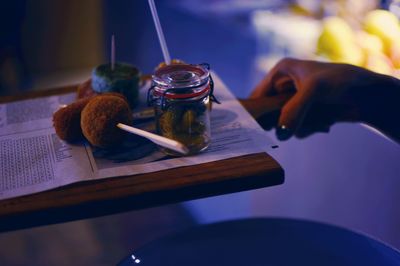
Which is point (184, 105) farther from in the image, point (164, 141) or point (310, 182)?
point (310, 182)

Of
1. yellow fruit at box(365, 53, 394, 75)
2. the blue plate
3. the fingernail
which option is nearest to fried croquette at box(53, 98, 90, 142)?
the blue plate

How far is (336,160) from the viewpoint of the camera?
2.96 feet

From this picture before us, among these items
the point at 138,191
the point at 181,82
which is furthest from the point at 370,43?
the point at 138,191

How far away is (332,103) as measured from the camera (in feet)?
2.43

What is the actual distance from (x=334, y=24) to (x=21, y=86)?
79.8 inches

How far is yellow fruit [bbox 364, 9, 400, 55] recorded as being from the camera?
86 cm

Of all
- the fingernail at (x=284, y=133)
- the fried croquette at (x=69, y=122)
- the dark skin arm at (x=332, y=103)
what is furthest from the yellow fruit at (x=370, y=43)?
the fried croquette at (x=69, y=122)

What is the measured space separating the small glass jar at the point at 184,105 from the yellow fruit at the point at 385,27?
0.41m

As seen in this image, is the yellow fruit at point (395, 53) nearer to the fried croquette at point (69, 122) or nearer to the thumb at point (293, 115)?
the thumb at point (293, 115)

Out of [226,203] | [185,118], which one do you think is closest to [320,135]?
[185,118]

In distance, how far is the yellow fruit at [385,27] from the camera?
2.83ft

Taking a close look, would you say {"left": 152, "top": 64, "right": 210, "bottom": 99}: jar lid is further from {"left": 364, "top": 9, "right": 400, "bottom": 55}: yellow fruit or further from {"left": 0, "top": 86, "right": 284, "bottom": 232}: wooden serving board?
{"left": 364, "top": 9, "right": 400, "bottom": 55}: yellow fruit

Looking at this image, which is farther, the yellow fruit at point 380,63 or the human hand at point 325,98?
the yellow fruit at point 380,63

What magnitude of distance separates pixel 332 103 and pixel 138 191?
1.15 ft
